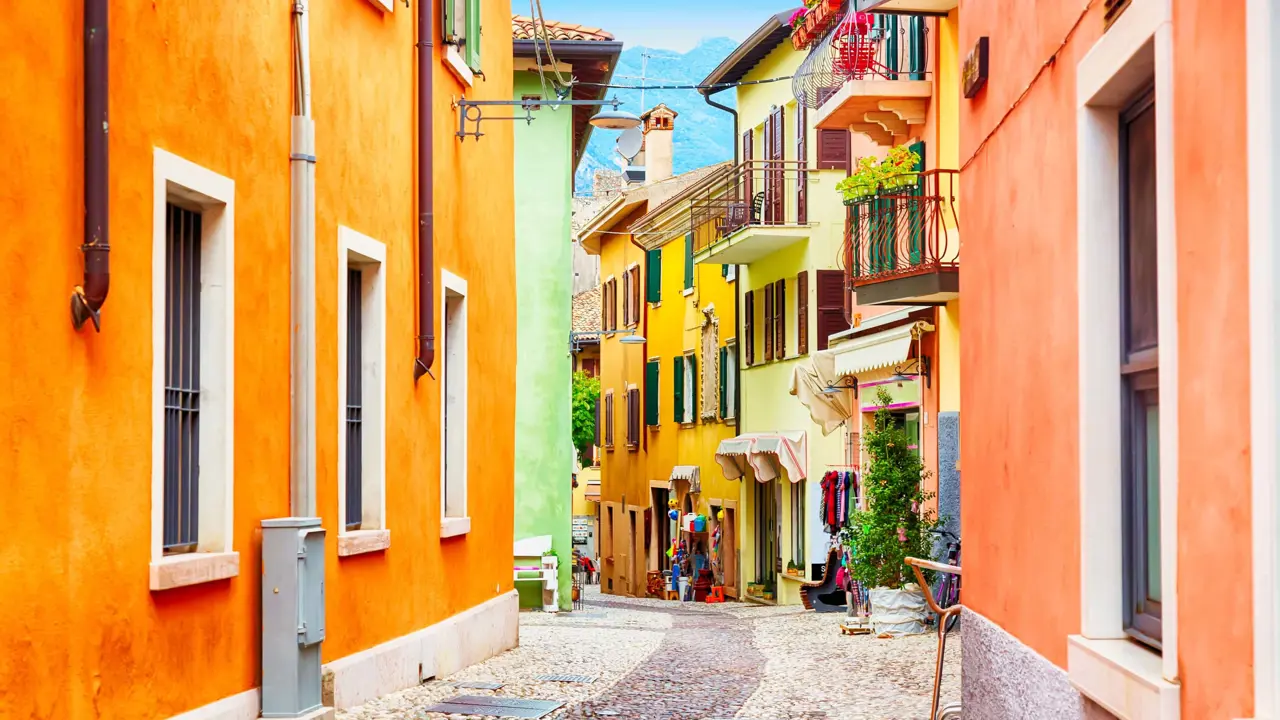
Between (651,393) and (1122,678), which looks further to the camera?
(651,393)

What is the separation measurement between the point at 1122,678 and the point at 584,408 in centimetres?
4294

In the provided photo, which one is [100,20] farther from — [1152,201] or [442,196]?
[442,196]

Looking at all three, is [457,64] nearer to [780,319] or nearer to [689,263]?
[780,319]

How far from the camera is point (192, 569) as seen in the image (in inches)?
305

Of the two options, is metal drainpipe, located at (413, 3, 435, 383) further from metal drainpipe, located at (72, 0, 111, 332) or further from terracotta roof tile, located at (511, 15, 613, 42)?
terracotta roof tile, located at (511, 15, 613, 42)

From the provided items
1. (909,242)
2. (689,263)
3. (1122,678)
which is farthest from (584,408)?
(1122,678)

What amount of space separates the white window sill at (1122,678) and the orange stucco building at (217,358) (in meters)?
3.69

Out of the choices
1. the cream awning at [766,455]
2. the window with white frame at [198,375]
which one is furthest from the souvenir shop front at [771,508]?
the window with white frame at [198,375]

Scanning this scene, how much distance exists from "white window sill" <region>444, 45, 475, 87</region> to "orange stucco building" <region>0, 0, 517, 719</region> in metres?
0.05

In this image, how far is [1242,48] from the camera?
3963mm

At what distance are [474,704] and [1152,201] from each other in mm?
6815

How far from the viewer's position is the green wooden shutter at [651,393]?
4062 cm

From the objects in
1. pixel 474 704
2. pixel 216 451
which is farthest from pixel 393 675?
pixel 216 451

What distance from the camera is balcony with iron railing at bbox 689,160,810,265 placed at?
2791cm
